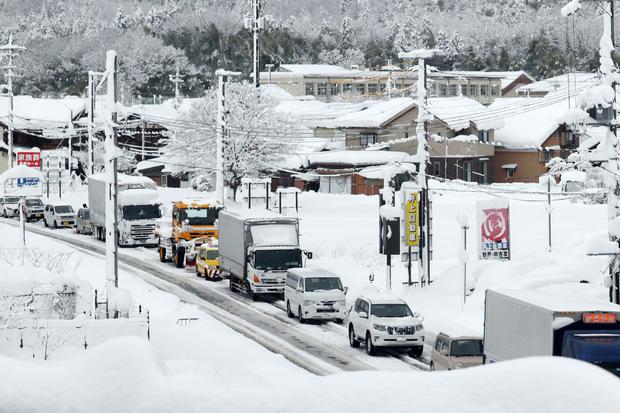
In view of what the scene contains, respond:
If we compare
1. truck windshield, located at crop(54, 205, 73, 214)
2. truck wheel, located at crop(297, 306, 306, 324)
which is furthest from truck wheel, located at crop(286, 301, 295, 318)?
truck windshield, located at crop(54, 205, 73, 214)

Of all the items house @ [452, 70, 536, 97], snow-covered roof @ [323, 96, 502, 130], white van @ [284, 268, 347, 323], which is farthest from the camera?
house @ [452, 70, 536, 97]

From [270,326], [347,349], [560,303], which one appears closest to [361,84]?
[270,326]

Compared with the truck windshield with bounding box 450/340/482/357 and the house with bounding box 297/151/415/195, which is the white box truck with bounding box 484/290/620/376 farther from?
the house with bounding box 297/151/415/195

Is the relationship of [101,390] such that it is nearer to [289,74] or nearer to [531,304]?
[531,304]

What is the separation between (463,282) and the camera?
3912 centimetres

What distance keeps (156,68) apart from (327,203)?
104620mm

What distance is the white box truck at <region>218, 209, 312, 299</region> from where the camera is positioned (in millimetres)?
40500

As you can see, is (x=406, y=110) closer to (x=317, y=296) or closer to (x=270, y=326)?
(x=317, y=296)

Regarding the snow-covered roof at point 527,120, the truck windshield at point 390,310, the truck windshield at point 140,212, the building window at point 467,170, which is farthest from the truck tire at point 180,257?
the snow-covered roof at point 527,120

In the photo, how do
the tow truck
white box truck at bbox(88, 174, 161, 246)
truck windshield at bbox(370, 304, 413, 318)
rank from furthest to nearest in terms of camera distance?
A: 1. white box truck at bbox(88, 174, 161, 246)
2. the tow truck
3. truck windshield at bbox(370, 304, 413, 318)

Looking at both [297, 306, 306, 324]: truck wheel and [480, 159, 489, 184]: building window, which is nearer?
[297, 306, 306, 324]: truck wheel

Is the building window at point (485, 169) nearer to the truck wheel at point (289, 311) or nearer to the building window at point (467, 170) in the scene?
the building window at point (467, 170)

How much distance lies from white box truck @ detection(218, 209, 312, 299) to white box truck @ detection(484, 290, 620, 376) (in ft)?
60.8

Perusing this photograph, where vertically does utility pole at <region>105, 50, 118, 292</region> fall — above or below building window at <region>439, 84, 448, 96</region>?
below
